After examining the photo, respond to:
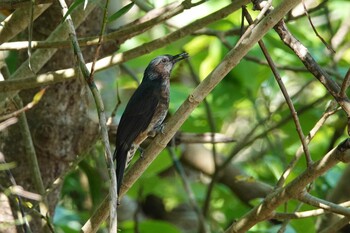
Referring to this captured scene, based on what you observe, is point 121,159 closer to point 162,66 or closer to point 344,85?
point 162,66

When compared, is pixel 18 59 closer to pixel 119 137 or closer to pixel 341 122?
pixel 119 137

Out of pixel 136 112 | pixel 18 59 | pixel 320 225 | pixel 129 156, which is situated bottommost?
pixel 320 225

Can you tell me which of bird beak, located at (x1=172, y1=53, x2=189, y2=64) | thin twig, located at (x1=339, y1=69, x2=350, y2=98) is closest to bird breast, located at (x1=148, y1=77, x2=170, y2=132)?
bird beak, located at (x1=172, y1=53, x2=189, y2=64)

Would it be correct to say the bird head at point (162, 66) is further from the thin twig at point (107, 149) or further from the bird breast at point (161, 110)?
the thin twig at point (107, 149)

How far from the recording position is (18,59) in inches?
146

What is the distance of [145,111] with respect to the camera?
3729mm

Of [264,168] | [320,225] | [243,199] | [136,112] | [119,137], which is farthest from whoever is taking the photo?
[264,168]

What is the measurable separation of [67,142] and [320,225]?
1522mm

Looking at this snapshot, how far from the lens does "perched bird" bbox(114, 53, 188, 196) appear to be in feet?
11.2

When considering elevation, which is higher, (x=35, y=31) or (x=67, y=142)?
(x=35, y=31)

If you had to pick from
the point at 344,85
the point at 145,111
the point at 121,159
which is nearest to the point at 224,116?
the point at 145,111

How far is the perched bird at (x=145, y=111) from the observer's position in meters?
3.41

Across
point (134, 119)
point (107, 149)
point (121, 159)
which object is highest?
point (134, 119)

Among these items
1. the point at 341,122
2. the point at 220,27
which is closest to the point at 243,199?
the point at 341,122
